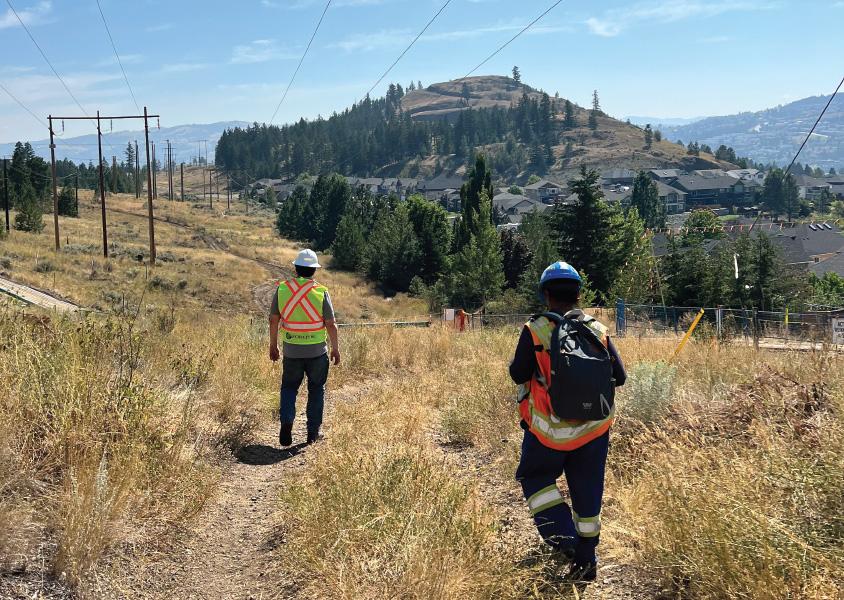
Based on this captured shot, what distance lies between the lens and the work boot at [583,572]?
11.6 ft

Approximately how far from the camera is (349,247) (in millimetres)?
72750

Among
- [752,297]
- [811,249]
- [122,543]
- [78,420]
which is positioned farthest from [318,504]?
[811,249]

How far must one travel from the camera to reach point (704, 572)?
123 inches

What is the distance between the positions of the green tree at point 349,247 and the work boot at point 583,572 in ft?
222

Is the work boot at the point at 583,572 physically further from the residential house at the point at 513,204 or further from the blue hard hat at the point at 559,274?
the residential house at the point at 513,204

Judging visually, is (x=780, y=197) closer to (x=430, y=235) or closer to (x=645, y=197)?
(x=645, y=197)

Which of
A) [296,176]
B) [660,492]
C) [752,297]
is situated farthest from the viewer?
[296,176]

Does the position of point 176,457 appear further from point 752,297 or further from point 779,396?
point 752,297

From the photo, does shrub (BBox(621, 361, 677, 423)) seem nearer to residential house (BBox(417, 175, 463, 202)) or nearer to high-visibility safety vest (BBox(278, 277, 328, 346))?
high-visibility safety vest (BBox(278, 277, 328, 346))

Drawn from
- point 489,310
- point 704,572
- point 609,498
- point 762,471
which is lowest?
point 489,310

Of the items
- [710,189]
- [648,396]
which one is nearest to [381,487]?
[648,396]

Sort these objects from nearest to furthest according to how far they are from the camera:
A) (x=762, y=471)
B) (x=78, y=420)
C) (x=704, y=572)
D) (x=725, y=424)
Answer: (x=704, y=572)
(x=762, y=471)
(x=78, y=420)
(x=725, y=424)

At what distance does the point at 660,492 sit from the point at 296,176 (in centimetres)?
20134

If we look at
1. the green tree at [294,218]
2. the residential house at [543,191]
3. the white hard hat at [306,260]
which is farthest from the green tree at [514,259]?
the residential house at [543,191]
